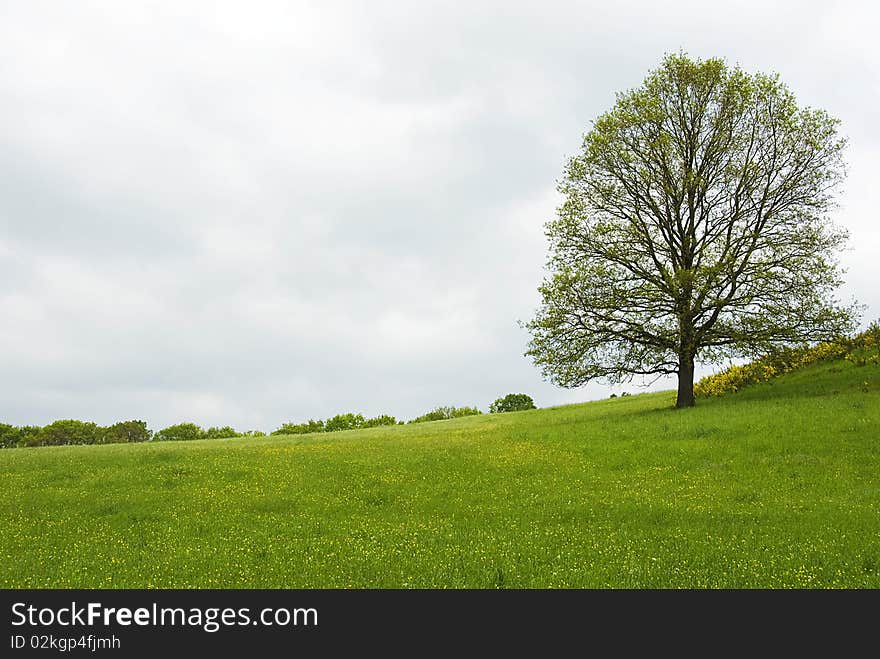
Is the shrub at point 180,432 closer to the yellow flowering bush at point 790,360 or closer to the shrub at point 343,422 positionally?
the shrub at point 343,422

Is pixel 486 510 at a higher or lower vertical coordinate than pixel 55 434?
lower

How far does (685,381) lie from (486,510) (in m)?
23.5

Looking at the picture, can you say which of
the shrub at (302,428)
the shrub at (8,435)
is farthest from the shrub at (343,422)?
the shrub at (8,435)

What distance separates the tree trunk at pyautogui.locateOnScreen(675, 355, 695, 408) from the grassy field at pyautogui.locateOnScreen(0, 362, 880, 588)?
19.4 ft

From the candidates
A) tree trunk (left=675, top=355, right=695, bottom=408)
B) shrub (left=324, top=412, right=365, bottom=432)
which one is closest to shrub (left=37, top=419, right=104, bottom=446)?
shrub (left=324, top=412, right=365, bottom=432)

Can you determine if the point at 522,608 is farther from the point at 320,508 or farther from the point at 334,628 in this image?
the point at 320,508

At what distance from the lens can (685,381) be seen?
36.9 m

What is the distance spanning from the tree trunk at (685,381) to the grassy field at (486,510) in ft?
19.4

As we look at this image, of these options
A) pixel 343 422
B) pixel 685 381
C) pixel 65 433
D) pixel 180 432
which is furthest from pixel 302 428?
pixel 685 381

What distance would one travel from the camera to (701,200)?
36938 mm

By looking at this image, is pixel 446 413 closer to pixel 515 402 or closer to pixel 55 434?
pixel 515 402

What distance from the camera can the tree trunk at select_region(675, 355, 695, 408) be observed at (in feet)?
119

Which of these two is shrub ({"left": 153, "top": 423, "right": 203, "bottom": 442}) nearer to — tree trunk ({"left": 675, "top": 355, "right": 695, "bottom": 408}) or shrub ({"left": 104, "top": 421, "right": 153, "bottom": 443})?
shrub ({"left": 104, "top": 421, "right": 153, "bottom": 443})

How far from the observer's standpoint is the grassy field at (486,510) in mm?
12289
